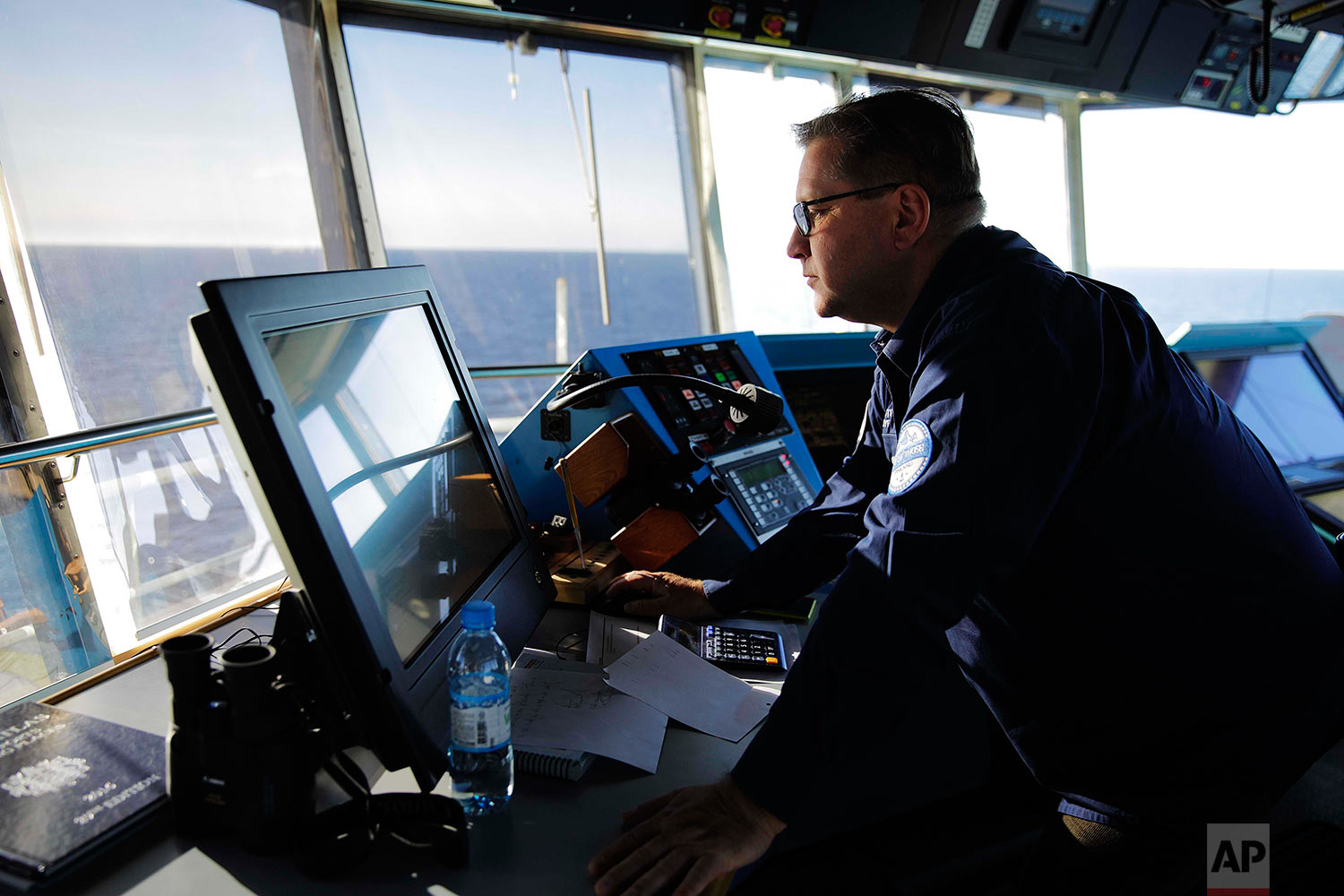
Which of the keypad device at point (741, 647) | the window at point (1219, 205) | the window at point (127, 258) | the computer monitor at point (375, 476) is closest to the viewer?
the computer monitor at point (375, 476)

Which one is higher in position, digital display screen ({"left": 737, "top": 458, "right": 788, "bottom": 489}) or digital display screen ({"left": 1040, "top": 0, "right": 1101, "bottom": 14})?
digital display screen ({"left": 1040, "top": 0, "right": 1101, "bottom": 14})

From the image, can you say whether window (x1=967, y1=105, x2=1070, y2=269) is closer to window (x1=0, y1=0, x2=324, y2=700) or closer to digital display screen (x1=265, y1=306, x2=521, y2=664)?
window (x1=0, y1=0, x2=324, y2=700)

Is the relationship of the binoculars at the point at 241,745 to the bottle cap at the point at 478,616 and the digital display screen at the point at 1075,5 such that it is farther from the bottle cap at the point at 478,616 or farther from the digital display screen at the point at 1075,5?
the digital display screen at the point at 1075,5

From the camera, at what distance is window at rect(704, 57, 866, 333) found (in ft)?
13.8

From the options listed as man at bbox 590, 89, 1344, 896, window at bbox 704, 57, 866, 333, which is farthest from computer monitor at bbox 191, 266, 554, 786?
window at bbox 704, 57, 866, 333

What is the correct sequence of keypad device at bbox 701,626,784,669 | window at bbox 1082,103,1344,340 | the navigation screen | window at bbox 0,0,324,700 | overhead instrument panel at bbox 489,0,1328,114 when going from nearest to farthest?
keypad device at bbox 701,626,784,669
the navigation screen
window at bbox 0,0,324,700
overhead instrument panel at bbox 489,0,1328,114
window at bbox 1082,103,1344,340

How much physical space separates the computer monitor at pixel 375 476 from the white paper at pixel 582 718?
8 centimetres

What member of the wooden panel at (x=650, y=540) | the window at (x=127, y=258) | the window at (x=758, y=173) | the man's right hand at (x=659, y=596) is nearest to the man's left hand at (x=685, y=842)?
the man's right hand at (x=659, y=596)

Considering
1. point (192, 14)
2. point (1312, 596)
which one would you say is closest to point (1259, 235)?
point (1312, 596)

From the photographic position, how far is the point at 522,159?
13.6ft

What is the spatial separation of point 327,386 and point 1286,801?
4.98 ft

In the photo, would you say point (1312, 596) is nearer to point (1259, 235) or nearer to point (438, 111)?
point (438, 111)

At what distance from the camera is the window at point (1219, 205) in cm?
521

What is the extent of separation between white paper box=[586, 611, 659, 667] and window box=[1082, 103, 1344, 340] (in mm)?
4920
